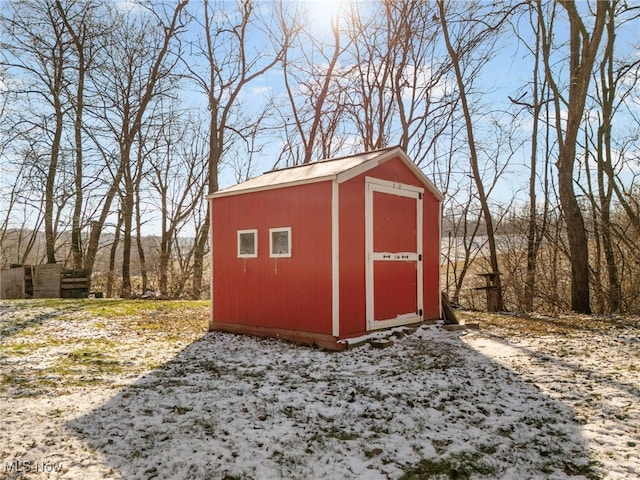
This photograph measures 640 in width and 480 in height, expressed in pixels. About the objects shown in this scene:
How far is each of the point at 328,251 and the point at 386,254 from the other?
1179 millimetres

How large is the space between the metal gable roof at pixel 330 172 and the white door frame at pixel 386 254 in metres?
0.28

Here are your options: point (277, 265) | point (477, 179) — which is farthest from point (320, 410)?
point (477, 179)

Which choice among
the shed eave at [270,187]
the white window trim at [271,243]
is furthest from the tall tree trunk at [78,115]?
the white window trim at [271,243]

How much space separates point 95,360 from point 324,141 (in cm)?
1366

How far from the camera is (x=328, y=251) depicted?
579cm

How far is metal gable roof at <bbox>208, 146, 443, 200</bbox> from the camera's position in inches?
233

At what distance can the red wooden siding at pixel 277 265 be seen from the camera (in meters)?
5.88

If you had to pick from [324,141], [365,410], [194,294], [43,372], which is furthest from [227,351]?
[324,141]

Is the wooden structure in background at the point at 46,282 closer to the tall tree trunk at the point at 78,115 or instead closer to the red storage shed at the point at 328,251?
the tall tree trunk at the point at 78,115

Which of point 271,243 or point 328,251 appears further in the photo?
point 271,243

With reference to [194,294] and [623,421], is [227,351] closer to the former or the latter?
[623,421]

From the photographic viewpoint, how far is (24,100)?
14.3m

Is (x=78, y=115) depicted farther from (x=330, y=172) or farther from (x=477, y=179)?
(x=477, y=179)

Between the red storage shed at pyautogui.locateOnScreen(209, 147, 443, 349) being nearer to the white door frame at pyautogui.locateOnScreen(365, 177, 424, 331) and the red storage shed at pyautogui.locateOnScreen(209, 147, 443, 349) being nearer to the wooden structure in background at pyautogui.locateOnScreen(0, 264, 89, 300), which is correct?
the white door frame at pyautogui.locateOnScreen(365, 177, 424, 331)
